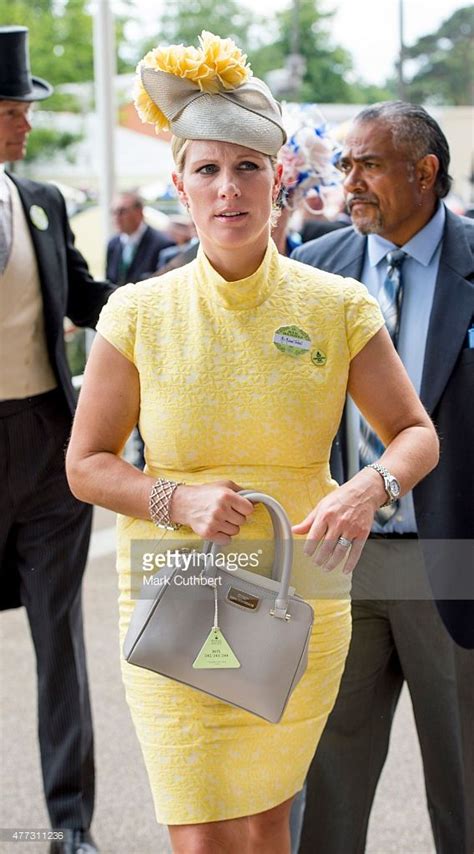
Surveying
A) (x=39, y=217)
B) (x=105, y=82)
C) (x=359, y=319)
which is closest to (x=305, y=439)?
(x=359, y=319)

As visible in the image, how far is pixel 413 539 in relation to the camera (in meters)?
2.92

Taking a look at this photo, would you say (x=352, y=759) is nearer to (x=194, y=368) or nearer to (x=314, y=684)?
(x=314, y=684)

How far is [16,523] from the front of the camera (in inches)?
137

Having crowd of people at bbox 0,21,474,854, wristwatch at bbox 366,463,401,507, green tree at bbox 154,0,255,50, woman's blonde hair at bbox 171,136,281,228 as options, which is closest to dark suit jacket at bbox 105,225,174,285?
crowd of people at bbox 0,21,474,854

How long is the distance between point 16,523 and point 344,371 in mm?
1498

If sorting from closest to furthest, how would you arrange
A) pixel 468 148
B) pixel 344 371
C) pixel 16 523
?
pixel 344 371, pixel 16 523, pixel 468 148

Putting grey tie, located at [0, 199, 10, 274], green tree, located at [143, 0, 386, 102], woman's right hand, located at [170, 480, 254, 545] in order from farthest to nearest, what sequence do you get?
green tree, located at [143, 0, 386, 102] → grey tie, located at [0, 199, 10, 274] → woman's right hand, located at [170, 480, 254, 545]

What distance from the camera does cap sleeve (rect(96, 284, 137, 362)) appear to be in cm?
223

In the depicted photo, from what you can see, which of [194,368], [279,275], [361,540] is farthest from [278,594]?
[279,275]

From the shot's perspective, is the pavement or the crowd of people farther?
the pavement

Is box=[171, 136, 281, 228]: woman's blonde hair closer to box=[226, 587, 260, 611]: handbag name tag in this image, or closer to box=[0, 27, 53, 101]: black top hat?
box=[226, 587, 260, 611]: handbag name tag

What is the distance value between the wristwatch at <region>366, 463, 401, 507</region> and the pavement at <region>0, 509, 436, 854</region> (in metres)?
1.71

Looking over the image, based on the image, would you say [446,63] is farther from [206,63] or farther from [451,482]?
[206,63]

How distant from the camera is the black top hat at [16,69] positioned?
3.53 metres
